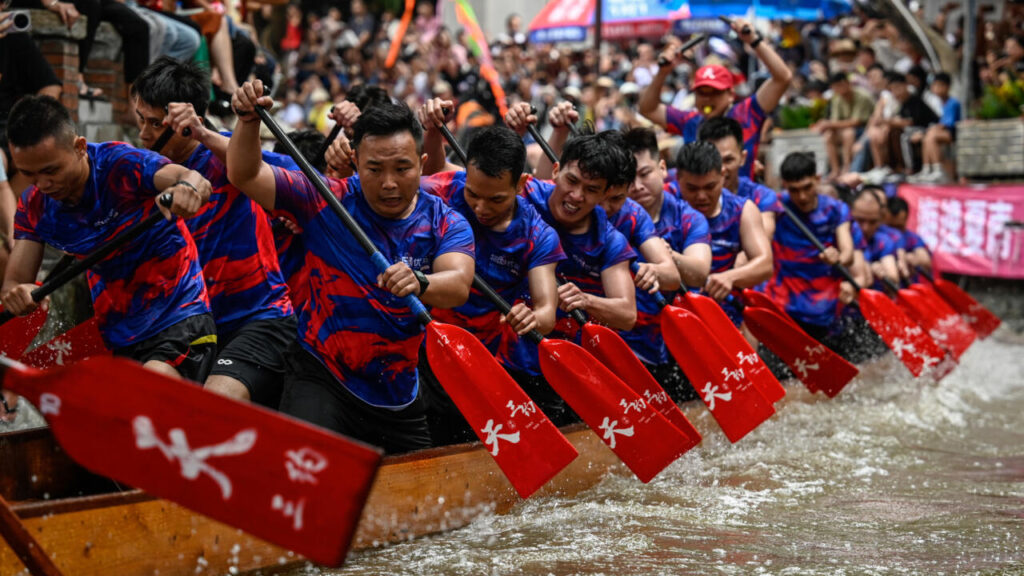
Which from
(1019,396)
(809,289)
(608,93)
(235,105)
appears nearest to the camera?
(235,105)

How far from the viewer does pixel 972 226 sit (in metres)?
11.7

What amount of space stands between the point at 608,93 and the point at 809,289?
5.68 m

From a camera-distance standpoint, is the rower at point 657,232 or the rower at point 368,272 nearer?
the rower at point 368,272

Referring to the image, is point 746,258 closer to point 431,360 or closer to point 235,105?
point 431,360

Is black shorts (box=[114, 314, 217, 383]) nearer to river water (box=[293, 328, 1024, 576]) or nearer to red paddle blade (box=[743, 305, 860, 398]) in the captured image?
river water (box=[293, 328, 1024, 576])

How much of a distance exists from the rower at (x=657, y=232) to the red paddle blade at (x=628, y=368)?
0.57m

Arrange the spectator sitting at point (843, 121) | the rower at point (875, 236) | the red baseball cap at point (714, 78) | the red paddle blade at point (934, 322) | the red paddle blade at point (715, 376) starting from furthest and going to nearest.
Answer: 1. the spectator sitting at point (843, 121)
2. the rower at point (875, 236)
3. the red paddle blade at point (934, 322)
4. the red baseball cap at point (714, 78)
5. the red paddle blade at point (715, 376)

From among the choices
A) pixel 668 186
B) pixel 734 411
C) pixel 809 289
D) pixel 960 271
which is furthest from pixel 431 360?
pixel 960 271

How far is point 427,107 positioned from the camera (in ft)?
17.5

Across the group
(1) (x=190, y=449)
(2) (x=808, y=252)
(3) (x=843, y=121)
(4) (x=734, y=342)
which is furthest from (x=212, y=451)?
(3) (x=843, y=121)

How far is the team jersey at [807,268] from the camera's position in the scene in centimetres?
777

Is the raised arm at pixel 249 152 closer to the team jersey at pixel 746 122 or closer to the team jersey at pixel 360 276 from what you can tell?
the team jersey at pixel 360 276

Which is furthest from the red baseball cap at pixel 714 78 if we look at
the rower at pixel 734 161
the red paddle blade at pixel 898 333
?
the red paddle blade at pixel 898 333

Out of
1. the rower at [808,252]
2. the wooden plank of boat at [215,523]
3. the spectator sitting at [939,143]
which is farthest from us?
the spectator sitting at [939,143]
